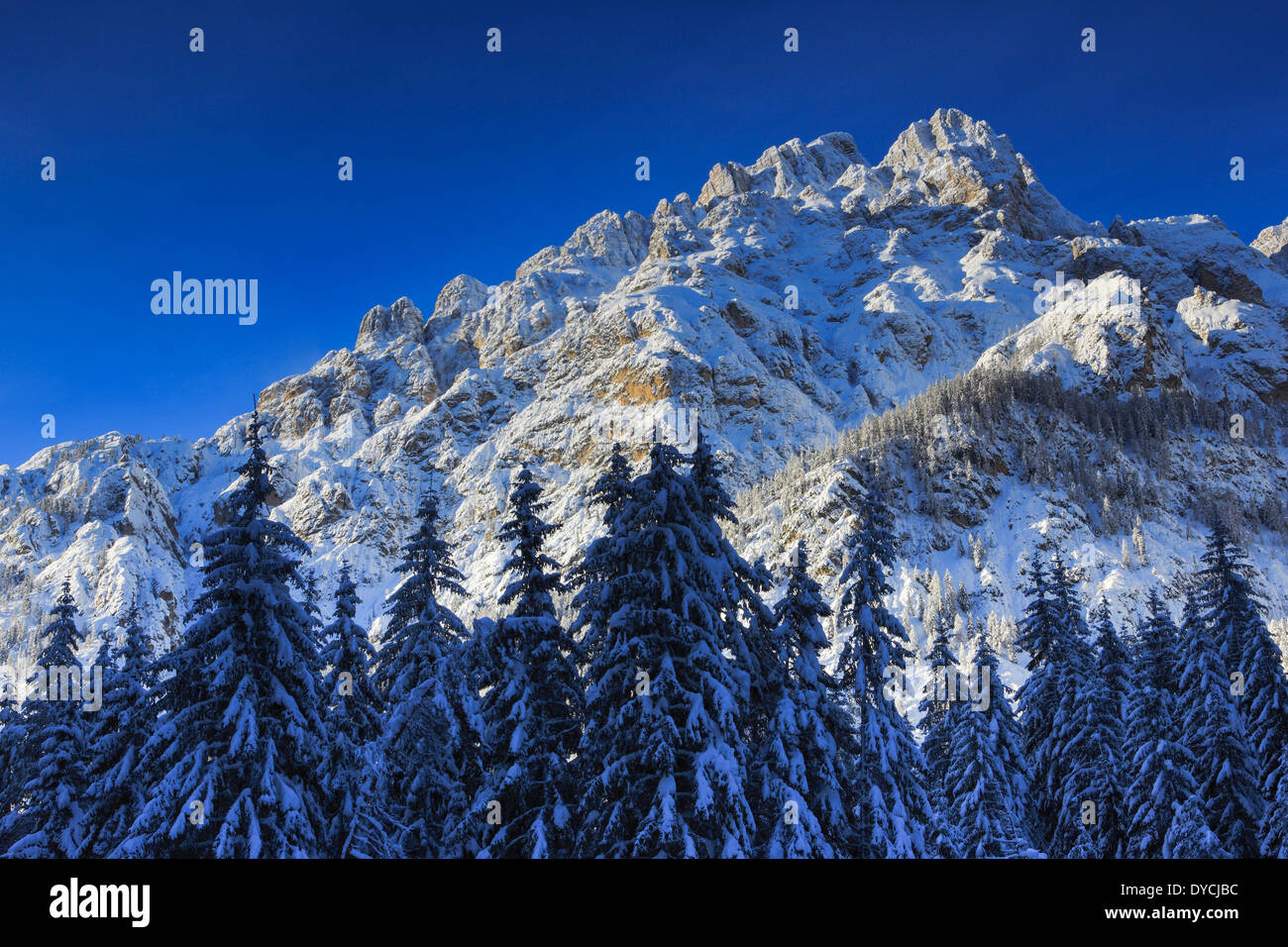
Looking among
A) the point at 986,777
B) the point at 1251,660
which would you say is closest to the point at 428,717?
the point at 986,777

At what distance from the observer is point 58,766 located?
2269 centimetres

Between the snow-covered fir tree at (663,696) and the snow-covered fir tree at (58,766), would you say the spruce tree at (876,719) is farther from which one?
the snow-covered fir tree at (58,766)

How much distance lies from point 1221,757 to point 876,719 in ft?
48.8

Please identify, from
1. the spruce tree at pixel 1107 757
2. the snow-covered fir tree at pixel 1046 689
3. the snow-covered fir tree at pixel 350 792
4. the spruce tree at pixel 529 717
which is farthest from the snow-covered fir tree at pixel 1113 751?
the snow-covered fir tree at pixel 350 792

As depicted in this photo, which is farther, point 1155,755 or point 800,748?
point 1155,755

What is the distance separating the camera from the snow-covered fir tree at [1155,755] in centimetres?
2262

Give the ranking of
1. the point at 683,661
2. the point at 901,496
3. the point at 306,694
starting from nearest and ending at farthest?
1. the point at 683,661
2. the point at 306,694
3. the point at 901,496

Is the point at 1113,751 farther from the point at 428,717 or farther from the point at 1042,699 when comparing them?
the point at 428,717

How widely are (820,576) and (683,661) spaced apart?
384 ft
